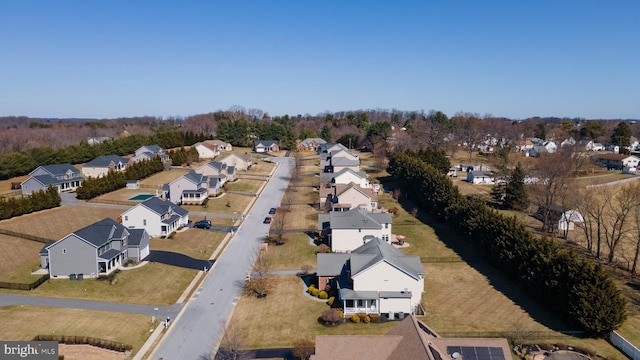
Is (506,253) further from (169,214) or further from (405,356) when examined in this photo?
(169,214)

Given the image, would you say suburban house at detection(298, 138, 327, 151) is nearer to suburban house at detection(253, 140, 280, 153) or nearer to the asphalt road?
suburban house at detection(253, 140, 280, 153)

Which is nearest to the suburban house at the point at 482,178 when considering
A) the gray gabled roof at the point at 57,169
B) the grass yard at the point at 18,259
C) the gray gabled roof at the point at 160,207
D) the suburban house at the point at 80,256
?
the gray gabled roof at the point at 160,207

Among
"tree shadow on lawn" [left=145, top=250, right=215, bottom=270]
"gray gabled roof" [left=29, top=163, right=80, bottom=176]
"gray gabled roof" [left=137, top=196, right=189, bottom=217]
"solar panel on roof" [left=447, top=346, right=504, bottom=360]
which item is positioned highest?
"gray gabled roof" [left=29, top=163, right=80, bottom=176]

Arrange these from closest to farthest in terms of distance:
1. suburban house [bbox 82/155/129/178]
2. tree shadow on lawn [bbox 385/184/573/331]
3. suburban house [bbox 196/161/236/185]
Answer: tree shadow on lawn [bbox 385/184/573/331] → suburban house [bbox 196/161/236/185] → suburban house [bbox 82/155/129/178]

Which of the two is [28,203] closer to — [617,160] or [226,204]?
[226,204]

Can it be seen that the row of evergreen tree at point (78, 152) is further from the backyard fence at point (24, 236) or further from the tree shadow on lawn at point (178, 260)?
the tree shadow on lawn at point (178, 260)

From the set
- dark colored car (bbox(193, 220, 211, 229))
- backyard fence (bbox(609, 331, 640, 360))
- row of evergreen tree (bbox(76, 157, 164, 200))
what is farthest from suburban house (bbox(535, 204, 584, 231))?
row of evergreen tree (bbox(76, 157, 164, 200))

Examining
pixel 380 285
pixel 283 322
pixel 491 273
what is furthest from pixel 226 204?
pixel 491 273
